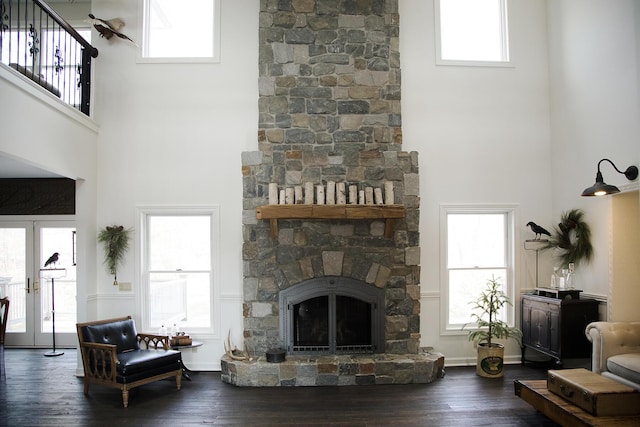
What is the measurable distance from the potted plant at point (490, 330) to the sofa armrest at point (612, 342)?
1194mm

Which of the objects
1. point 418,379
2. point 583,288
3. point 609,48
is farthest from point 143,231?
point 609,48

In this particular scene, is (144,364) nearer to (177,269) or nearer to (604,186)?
(177,269)

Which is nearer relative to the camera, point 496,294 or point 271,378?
point 271,378

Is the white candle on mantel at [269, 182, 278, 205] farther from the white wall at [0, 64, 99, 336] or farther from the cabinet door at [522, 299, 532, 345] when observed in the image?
the cabinet door at [522, 299, 532, 345]

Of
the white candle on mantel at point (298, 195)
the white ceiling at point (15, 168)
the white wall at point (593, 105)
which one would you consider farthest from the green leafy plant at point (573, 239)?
the white ceiling at point (15, 168)

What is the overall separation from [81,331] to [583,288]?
18.9 ft

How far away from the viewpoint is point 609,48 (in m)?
5.00

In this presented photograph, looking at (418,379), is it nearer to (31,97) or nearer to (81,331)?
(81,331)

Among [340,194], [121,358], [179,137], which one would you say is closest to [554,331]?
[340,194]

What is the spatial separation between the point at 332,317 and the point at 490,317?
6.38 ft

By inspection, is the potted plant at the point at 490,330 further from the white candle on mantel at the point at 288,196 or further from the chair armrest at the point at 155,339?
the chair armrest at the point at 155,339

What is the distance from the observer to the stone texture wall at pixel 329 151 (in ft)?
18.6

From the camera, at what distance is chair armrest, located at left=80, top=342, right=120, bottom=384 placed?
4656mm

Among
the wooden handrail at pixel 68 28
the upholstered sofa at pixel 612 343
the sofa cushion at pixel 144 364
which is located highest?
the wooden handrail at pixel 68 28
